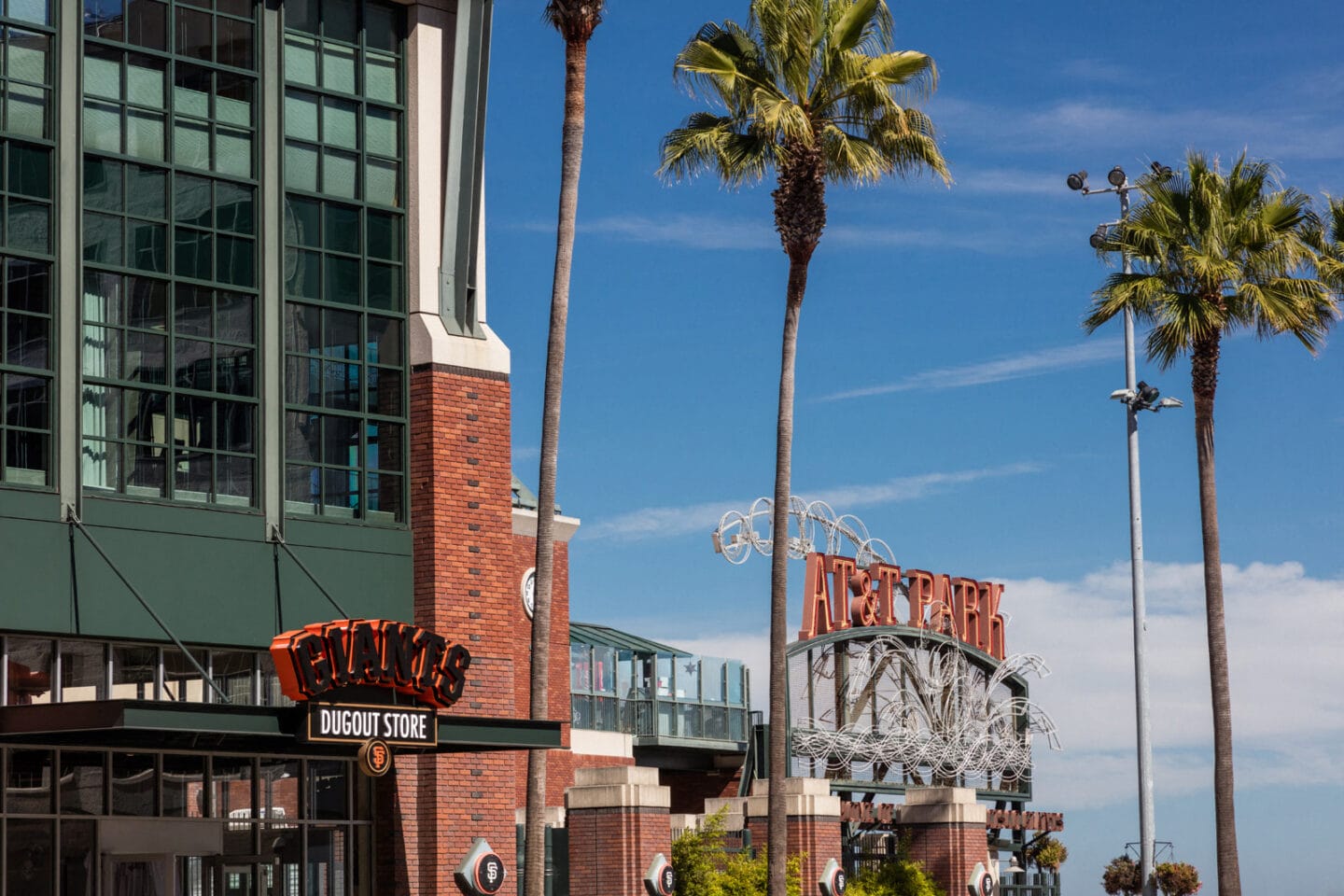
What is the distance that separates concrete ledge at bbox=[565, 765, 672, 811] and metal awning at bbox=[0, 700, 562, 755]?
587 cm

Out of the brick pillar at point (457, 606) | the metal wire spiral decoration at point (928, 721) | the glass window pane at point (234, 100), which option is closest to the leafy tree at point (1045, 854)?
the metal wire spiral decoration at point (928, 721)

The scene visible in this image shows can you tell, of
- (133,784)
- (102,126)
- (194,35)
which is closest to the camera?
(133,784)

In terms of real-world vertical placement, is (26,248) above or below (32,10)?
below

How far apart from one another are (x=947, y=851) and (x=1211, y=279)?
15396 millimetres

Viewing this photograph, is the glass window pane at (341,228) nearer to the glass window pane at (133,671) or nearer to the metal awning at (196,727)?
the glass window pane at (133,671)

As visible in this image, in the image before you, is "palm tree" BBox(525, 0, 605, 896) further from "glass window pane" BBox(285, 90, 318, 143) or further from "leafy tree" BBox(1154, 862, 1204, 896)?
"leafy tree" BBox(1154, 862, 1204, 896)

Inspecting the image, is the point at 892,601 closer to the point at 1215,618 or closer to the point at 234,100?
the point at 1215,618

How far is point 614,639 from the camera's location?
183 feet

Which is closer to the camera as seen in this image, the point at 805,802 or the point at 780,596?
the point at 780,596

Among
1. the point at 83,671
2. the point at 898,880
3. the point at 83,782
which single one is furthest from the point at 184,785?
the point at 898,880

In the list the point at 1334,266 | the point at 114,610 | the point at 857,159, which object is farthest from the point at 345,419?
the point at 1334,266

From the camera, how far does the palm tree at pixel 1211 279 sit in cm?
3894

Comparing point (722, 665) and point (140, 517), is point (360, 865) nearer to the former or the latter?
point (140, 517)

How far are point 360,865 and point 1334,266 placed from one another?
2364 centimetres
